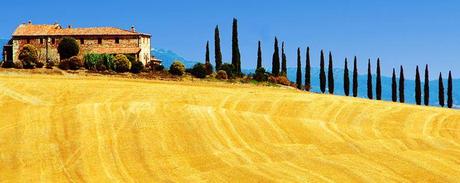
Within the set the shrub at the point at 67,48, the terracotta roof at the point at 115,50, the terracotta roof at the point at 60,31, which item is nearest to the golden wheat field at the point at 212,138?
the shrub at the point at 67,48

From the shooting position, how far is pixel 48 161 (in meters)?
37.2

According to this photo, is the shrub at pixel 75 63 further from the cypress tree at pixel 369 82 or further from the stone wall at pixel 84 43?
the cypress tree at pixel 369 82

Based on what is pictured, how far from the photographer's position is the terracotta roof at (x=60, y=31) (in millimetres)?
105188

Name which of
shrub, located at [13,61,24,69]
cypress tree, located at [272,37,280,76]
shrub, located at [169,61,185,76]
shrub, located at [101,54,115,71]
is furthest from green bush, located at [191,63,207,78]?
cypress tree, located at [272,37,280,76]

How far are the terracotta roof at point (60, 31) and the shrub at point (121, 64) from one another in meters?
17.1

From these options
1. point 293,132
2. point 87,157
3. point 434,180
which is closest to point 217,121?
point 293,132

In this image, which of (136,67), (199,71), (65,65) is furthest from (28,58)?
(199,71)

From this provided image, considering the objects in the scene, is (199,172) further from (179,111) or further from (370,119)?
(370,119)

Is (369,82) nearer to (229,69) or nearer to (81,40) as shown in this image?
(229,69)

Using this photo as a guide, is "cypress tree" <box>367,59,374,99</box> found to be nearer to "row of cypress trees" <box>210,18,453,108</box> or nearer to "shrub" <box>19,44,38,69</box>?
"row of cypress trees" <box>210,18,453,108</box>

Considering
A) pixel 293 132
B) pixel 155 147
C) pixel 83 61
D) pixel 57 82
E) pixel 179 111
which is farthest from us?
pixel 83 61

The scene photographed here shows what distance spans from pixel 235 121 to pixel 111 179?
13633mm

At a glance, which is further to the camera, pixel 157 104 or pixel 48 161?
pixel 157 104

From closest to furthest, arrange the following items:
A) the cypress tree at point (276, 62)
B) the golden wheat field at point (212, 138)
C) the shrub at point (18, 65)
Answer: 1. the golden wheat field at point (212, 138)
2. the shrub at point (18, 65)
3. the cypress tree at point (276, 62)
